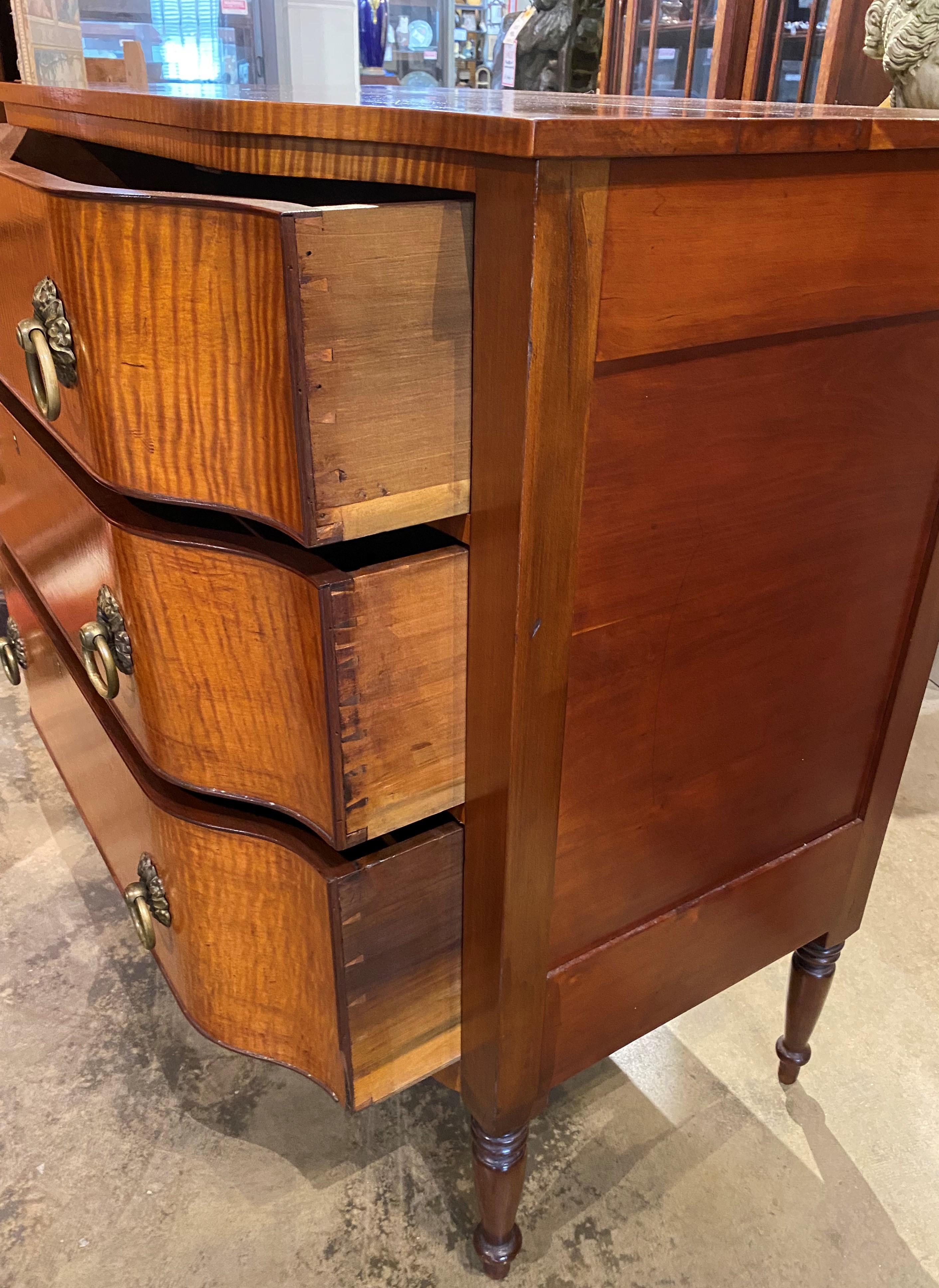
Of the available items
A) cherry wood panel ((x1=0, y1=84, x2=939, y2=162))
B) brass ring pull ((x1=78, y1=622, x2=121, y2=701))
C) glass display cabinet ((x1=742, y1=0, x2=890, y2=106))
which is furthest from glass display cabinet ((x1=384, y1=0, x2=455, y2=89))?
brass ring pull ((x1=78, y1=622, x2=121, y2=701))

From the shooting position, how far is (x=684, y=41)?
1971 mm

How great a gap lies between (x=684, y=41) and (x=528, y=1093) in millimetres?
2033

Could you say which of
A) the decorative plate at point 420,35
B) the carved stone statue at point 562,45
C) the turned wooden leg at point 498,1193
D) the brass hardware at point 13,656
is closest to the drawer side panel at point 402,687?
the turned wooden leg at point 498,1193

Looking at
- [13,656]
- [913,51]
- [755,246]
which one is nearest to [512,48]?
[913,51]

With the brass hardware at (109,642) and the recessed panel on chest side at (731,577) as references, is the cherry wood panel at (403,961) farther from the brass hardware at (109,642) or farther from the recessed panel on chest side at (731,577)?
the brass hardware at (109,642)

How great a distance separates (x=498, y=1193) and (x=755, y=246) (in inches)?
27.1

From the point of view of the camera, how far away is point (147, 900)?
71 cm

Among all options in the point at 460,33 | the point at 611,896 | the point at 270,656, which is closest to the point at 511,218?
the point at 270,656

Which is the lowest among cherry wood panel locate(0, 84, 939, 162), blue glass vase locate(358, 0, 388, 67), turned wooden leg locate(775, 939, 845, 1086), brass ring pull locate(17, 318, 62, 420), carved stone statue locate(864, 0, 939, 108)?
turned wooden leg locate(775, 939, 845, 1086)

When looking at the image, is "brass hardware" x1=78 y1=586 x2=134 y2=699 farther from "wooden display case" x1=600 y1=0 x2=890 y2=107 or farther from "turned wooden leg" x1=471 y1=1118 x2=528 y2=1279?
"wooden display case" x1=600 y1=0 x2=890 y2=107

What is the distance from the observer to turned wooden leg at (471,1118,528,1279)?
730 millimetres

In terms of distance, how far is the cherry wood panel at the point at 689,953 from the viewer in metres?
0.69

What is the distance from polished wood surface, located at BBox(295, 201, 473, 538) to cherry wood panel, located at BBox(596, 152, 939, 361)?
0.25ft

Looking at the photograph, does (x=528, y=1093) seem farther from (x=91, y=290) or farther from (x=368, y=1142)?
(x=91, y=290)
